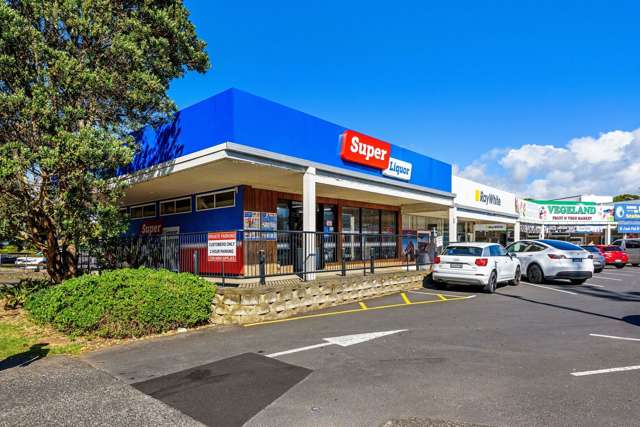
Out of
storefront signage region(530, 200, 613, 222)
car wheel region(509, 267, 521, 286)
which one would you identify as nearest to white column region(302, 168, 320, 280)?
car wheel region(509, 267, 521, 286)

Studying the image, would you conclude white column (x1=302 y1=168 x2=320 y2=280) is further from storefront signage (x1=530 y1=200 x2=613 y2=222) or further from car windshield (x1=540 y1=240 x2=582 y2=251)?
storefront signage (x1=530 y1=200 x2=613 y2=222)

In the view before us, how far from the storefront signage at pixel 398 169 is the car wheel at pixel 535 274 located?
599cm

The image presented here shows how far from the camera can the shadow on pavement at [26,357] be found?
5.98 m

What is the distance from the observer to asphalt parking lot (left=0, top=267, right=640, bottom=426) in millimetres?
4055

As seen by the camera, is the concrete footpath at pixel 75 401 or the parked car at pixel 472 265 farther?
the parked car at pixel 472 265

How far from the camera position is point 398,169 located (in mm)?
15828

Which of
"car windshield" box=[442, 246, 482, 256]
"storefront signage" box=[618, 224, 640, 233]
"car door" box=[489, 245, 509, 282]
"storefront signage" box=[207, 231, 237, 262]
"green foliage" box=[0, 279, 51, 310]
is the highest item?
"storefront signage" box=[618, 224, 640, 233]

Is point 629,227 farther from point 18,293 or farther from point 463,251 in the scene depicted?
point 18,293

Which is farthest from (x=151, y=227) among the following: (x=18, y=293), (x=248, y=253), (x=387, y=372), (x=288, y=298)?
(x=387, y=372)

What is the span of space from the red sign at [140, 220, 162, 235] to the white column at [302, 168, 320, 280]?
27.9 feet

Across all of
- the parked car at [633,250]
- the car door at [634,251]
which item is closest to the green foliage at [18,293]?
the parked car at [633,250]

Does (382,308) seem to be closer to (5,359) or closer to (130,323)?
(130,323)

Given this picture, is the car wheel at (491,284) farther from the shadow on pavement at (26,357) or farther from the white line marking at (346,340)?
the shadow on pavement at (26,357)

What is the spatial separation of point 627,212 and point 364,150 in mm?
35943
